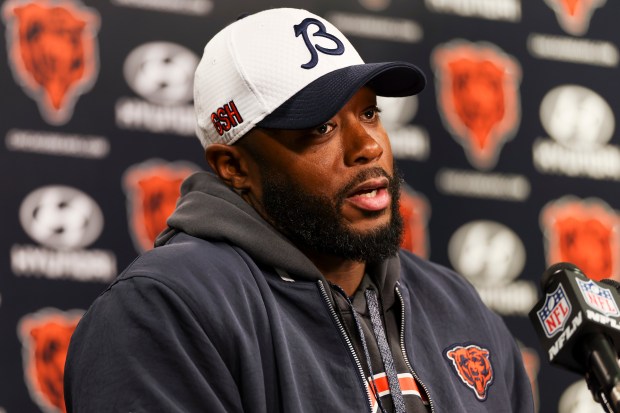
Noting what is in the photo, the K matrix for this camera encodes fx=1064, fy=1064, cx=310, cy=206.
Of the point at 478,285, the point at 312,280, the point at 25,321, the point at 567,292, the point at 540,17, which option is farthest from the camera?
the point at 540,17

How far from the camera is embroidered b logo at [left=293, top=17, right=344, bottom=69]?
51.1 inches

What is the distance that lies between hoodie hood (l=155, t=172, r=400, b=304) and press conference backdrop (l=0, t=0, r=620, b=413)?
731 millimetres

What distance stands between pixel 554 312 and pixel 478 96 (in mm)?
1382

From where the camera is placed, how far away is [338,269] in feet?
4.34

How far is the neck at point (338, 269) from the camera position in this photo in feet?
4.31

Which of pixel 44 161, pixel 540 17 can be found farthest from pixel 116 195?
pixel 540 17

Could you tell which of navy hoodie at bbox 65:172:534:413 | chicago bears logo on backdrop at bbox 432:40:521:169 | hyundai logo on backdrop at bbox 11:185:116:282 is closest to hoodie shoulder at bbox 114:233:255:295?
navy hoodie at bbox 65:172:534:413

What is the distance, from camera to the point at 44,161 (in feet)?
6.47

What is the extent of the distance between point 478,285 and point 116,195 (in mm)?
808

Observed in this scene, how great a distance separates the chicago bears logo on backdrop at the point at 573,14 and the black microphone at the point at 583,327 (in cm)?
147

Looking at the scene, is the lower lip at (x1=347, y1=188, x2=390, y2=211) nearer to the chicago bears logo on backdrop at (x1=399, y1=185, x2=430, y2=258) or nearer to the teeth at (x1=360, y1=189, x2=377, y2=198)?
the teeth at (x1=360, y1=189, x2=377, y2=198)

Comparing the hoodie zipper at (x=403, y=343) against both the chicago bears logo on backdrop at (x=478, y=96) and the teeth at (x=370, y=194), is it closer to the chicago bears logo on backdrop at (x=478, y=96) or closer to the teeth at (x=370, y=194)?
the teeth at (x=370, y=194)

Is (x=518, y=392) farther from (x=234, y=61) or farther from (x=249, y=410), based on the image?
(x=234, y=61)

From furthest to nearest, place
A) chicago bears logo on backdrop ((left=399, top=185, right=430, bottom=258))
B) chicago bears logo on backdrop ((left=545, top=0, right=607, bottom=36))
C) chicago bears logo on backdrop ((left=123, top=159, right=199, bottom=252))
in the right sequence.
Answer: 1. chicago bears logo on backdrop ((left=545, top=0, right=607, bottom=36))
2. chicago bears logo on backdrop ((left=399, top=185, right=430, bottom=258))
3. chicago bears logo on backdrop ((left=123, top=159, right=199, bottom=252))
